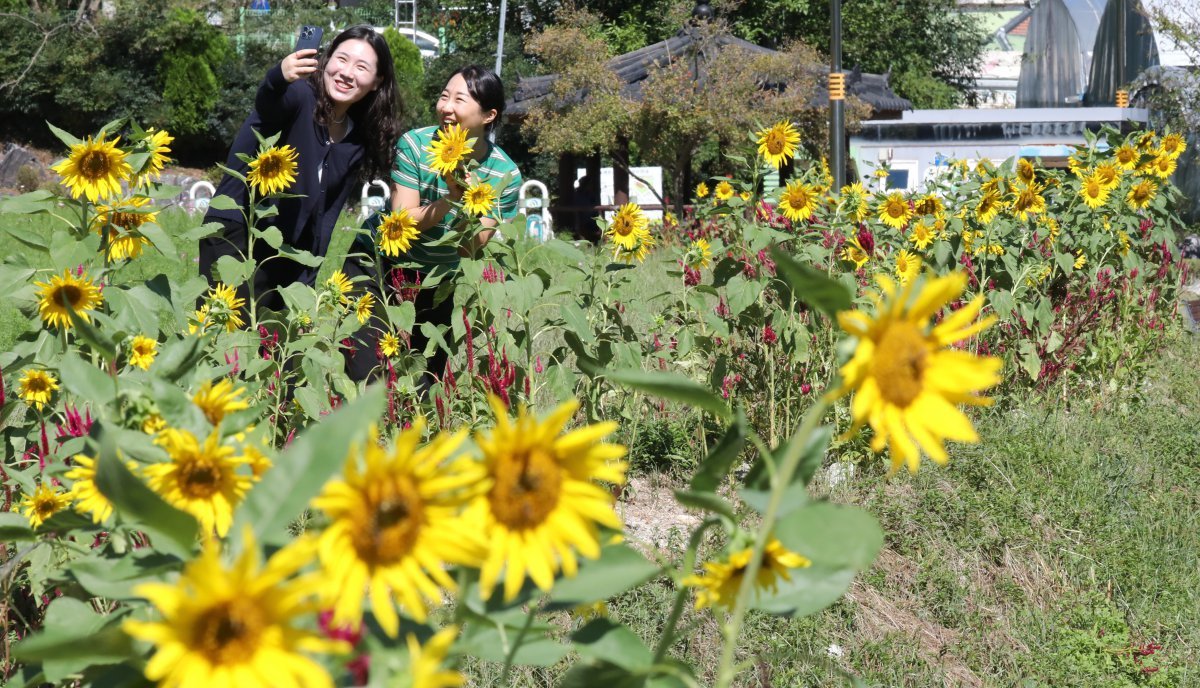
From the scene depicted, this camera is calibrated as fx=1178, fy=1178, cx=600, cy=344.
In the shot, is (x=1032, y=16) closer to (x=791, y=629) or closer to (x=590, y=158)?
(x=590, y=158)

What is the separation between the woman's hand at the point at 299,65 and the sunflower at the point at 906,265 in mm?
2035

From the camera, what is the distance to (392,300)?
3.75m

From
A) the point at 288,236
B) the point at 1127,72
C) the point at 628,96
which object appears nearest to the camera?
the point at 288,236

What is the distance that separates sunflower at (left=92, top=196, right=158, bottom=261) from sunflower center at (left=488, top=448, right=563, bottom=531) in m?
1.43

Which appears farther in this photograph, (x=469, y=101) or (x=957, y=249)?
(x=957, y=249)

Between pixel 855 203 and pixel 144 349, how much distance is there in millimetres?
2857

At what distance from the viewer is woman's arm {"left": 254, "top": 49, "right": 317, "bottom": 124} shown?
10.9 feet

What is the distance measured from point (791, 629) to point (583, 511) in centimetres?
197


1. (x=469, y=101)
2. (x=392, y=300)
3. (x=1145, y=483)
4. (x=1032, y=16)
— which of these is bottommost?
(x=1145, y=483)

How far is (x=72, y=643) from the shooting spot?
810mm

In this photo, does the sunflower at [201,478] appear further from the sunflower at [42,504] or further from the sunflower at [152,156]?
the sunflower at [152,156]

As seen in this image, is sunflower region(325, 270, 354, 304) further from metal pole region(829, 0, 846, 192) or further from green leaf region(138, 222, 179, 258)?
metal pole region(829, 0, 846, 192)

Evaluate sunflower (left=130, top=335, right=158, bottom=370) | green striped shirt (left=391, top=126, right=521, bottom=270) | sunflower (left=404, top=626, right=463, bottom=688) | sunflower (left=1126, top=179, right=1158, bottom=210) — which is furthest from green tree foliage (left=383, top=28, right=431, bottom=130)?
sunflower (left=404, top=626, right=463, bottom=688)

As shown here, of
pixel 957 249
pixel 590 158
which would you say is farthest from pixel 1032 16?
pixel 957 249
